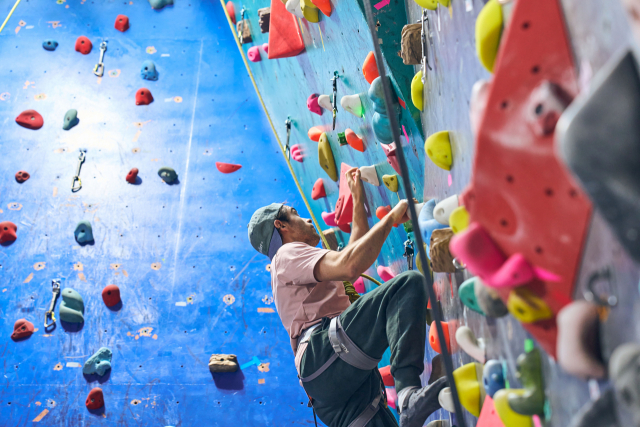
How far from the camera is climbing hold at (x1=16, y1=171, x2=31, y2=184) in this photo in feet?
14.3

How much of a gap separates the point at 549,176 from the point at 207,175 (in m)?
3.94

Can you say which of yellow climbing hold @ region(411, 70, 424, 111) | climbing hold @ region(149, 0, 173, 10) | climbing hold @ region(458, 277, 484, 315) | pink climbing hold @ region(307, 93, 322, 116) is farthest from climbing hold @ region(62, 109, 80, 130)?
climbing hold @ region(458, 277, 484, 315)

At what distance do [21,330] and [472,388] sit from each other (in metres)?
3.53

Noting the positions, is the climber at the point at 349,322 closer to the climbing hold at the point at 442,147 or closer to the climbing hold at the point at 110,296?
the climbing hold at the point at 442,147

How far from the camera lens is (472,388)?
47.7 inches

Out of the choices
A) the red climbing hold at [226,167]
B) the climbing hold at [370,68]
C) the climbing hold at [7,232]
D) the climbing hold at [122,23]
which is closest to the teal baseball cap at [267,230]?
the climbing hold at [370,68]

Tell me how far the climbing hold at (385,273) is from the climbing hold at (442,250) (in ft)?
4.39

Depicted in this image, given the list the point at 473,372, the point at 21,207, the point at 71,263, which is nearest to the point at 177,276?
the point at 71,263

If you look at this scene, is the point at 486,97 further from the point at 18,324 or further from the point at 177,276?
the point at 18,324

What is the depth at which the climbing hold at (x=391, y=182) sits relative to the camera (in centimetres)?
205

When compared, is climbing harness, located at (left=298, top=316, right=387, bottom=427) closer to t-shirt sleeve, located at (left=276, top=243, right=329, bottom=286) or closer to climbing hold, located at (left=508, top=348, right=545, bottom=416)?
t-shirt sleeve, located at (left=276, top=243, right=329, bottom=286)

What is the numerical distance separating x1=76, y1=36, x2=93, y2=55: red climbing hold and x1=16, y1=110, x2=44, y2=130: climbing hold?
2.50 ft

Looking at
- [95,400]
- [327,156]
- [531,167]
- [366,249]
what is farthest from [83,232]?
[531,167]

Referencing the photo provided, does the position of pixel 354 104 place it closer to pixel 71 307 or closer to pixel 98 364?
pixel 98 364
